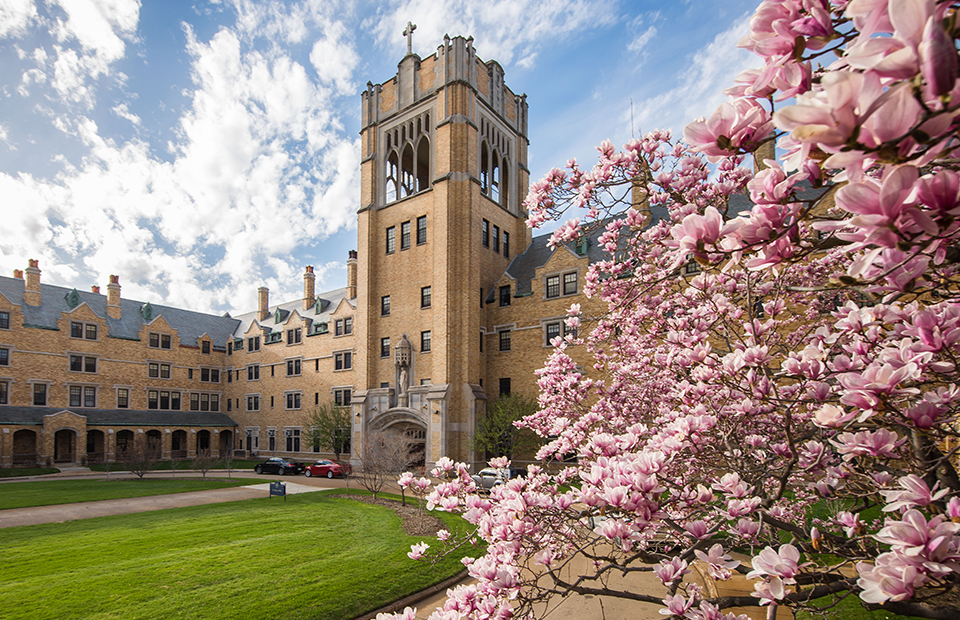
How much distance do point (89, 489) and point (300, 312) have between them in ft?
73.1

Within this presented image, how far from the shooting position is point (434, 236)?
28.6 m

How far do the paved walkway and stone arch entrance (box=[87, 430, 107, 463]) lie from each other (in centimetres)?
409

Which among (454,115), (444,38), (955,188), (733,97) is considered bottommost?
(955,188)

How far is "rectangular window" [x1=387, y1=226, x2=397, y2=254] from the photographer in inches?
1231

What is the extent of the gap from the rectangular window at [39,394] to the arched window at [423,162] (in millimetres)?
31949

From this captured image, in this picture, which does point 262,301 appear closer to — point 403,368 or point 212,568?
point 403,368

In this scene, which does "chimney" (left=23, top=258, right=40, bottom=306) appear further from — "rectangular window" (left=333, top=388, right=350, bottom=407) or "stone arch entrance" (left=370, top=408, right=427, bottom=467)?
"stone arch entrance" (left=370, top=408, right=427, bottom=467)

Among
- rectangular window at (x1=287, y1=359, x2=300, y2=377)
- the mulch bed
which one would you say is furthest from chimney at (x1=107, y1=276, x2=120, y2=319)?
the mulch bed

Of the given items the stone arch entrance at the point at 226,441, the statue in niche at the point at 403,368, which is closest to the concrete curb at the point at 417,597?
the statue in niche at the point at 403,368

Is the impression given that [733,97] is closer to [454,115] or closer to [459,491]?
[459,491]

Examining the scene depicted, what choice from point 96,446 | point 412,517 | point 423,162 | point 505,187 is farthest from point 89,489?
point 505,187

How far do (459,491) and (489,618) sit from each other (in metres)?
1.58

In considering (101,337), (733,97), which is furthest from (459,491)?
(101,337)

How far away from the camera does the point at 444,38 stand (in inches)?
1157
